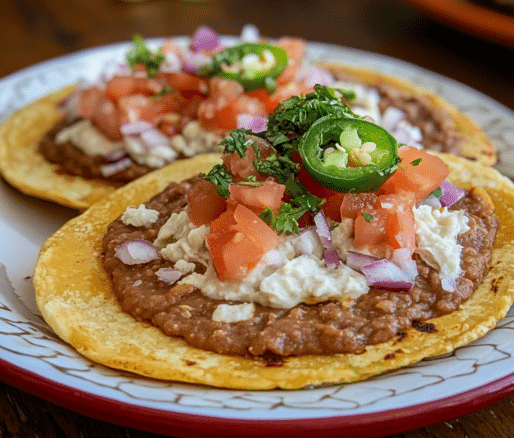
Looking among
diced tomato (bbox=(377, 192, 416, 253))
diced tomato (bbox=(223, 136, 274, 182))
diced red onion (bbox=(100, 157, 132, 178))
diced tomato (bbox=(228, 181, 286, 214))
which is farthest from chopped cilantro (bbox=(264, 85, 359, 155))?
diced red onion (bbox=(100, 157, 132, 178))

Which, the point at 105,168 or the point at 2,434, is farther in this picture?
the point at 105,168

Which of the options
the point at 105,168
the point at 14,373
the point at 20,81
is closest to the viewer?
the point at 14,373

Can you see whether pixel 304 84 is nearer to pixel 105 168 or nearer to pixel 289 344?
pixel 105 168

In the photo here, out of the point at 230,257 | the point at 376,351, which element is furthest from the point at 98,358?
the point at 376,351

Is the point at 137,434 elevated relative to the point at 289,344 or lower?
lower

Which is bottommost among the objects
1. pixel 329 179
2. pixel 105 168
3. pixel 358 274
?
pixel 105 168

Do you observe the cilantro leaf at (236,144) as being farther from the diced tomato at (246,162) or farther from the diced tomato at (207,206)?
the diced tomato at (207,206)

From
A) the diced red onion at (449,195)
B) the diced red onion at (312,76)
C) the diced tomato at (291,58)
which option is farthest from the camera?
the diced red onion at (312,76)

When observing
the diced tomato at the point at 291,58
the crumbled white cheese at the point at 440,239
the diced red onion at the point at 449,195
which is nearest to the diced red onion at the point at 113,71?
the diced tomato at the point at 291,58
